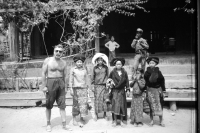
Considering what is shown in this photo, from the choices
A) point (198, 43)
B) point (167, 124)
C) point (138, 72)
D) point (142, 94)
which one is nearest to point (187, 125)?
point (167, 124)

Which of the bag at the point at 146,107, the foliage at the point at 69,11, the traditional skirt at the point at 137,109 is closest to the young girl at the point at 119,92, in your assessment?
the traditional skirt at the point at 137,109

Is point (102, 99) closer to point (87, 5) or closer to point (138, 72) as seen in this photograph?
point (138, 72)

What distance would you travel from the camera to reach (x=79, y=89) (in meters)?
4.42

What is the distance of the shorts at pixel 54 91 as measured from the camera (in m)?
4.00

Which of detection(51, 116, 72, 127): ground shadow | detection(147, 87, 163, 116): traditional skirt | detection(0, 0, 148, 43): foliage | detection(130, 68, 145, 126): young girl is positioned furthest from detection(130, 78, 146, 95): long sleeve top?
detection(0, 0, 148, 43): foliage

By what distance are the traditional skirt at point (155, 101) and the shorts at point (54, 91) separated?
1.88 meters

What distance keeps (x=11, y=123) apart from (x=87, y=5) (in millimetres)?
4684

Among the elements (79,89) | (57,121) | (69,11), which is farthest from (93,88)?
(69,11)

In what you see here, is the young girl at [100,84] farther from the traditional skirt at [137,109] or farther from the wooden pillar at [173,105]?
the wooden pillar at [173,105]

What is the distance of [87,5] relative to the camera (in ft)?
23.3

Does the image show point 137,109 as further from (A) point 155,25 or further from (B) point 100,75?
(A) point 155,25

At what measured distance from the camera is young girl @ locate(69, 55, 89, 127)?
434 cm

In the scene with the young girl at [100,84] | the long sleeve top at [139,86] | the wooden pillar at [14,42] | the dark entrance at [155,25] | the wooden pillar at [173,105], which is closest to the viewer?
the long sleeve top at [139,86]

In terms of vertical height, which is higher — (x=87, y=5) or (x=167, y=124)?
(x=87, y=5)
